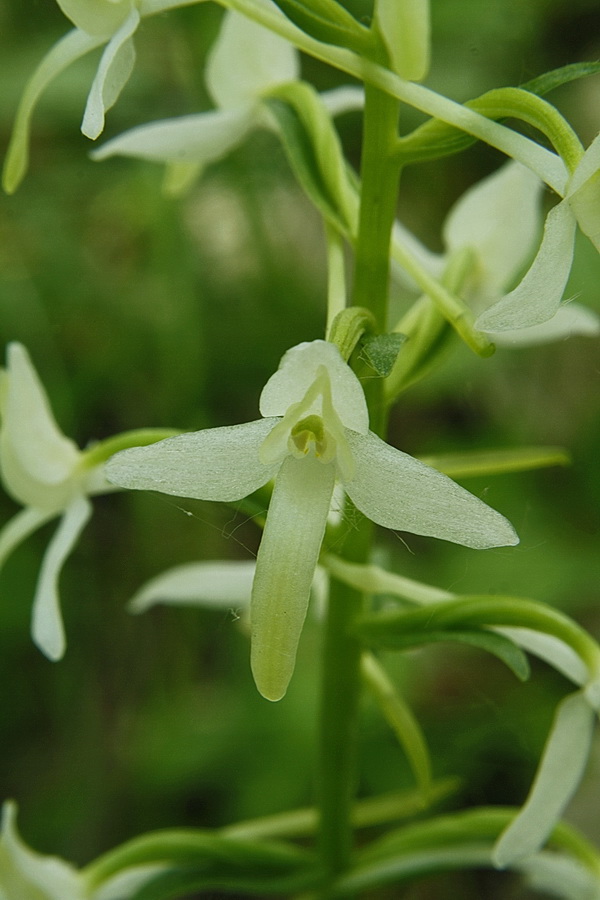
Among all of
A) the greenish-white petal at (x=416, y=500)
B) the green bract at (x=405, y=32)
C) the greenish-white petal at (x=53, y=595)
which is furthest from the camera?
the greenish-white petal at (x=53, y=595)

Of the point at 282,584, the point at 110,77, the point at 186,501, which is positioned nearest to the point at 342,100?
the point at 110,77

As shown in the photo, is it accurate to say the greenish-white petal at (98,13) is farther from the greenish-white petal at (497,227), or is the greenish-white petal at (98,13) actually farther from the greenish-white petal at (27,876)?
the greenish-white petal at (27,876)

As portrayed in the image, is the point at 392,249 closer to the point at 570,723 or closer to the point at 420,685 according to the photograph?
the point at 570,723

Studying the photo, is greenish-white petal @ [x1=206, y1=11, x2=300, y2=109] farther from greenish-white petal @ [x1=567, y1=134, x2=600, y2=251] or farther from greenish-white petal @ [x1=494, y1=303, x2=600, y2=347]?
greenish-white petal @ [x1=567, y1=134, x2=600, y2=251]

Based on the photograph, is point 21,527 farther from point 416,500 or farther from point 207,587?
point 416,500

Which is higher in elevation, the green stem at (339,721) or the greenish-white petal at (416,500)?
the green stem at (339,721)

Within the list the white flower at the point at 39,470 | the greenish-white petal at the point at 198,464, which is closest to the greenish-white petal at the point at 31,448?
the white flower at the point at 39,470
